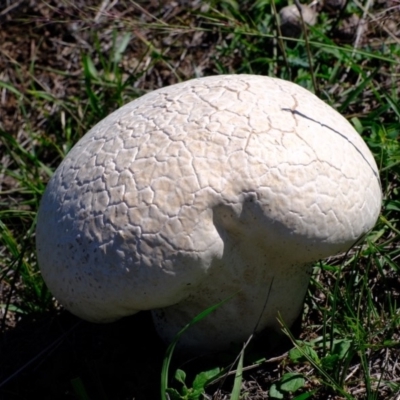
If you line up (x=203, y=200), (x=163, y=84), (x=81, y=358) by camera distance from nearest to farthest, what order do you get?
(x=203, y=200) → (x=81, y=358) → (x=163, y=84)

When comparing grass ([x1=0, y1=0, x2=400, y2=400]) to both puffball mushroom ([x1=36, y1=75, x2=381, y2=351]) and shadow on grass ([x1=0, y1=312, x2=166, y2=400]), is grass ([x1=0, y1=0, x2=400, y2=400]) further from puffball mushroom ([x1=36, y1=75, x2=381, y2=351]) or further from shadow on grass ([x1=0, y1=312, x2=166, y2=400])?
puffball mushroom ([x1=36, y1=75, x2=381, y2=351])

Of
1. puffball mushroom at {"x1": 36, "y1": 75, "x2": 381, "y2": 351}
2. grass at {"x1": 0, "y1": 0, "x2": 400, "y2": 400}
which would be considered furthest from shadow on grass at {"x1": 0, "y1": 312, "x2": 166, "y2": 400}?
puffball mushroom at {"x1": 36, "y1": 75, "x2": 381, "y2": 351}

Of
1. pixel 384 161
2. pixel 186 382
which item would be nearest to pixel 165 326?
pixel 186 382

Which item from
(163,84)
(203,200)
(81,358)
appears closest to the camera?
(203,200)

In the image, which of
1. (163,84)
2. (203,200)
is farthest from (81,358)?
(163,84)

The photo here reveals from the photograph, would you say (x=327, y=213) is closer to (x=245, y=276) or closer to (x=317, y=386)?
(x=245, y=276)

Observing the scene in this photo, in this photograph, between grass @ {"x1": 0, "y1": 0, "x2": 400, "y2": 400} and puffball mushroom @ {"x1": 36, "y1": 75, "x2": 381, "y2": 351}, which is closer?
puffball mushroom @ {"x1": 36, "y1": 75, "x2": 381, "y2": 351}

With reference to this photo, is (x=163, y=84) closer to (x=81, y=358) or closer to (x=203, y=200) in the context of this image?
(x=81, y=358)
